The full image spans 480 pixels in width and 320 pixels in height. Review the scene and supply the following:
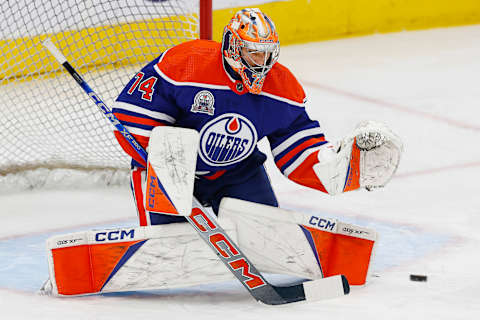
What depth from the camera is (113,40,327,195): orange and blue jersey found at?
2619mm

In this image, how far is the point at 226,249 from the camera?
8.48ft

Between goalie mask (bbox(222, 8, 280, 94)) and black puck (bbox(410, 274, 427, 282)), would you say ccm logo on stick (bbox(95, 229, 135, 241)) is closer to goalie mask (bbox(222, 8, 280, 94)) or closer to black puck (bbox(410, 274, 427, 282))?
goalie mask (bbox(222, 8, 280, 94))

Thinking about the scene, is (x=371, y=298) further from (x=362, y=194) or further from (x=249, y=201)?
(x=362, y=194)

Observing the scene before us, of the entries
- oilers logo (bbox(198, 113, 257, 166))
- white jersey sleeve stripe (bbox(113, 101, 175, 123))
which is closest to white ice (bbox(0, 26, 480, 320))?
oilers logo (bbox(198, 113, 257, 166))

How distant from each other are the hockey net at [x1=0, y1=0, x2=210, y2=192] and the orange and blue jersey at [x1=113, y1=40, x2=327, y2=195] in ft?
3.79

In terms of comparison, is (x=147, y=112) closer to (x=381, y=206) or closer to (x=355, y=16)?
(x=381, y=206)

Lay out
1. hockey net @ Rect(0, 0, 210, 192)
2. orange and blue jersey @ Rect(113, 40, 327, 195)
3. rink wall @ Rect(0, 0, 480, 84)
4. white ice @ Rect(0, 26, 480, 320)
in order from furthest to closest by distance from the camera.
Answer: rink wall @ Rect(0, 0, 480, 84), hockey net @ Rect(0, 0, 210, 192), orange and blue jersey @ Rect(113, 40, 327, 195), white ice @ Rect(0, 26, 480, 320)

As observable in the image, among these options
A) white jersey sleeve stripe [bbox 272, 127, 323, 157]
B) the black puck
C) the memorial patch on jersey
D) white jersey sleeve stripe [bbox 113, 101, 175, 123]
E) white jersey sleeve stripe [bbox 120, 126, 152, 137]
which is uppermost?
the memorial patch on jersey

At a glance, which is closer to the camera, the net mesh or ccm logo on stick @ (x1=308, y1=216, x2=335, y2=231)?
ccm logo on stick @ (x1=308, y1=216, x2=335, y2=231)

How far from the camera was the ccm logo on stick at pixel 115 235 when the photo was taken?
102 inches

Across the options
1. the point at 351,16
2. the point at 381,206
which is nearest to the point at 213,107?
the point at 381,206

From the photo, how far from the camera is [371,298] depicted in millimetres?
2596

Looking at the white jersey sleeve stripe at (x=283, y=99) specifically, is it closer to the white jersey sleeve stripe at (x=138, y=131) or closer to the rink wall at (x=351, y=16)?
the white jersey sleeve stripe at (x=138, y=131)

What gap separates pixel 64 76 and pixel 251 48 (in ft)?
6.48
